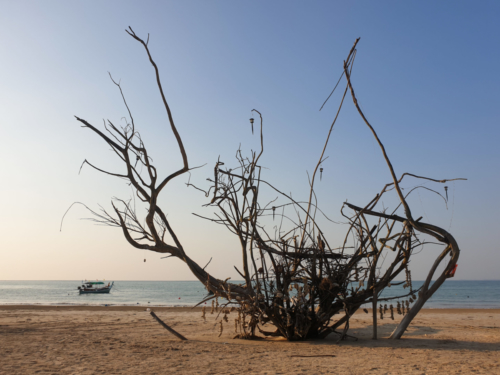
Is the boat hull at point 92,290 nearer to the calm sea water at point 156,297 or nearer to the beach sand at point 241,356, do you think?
the calm sea water at point 156,297

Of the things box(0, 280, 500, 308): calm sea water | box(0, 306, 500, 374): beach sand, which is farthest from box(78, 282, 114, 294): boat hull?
box(0, 306, 500, 374): beach sand

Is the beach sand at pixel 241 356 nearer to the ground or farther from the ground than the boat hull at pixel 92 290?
farther from the ground

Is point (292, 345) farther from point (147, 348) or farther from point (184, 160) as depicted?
point (184, 160)

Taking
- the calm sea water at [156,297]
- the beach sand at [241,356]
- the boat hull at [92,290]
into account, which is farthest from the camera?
the boat hull at [92,290]

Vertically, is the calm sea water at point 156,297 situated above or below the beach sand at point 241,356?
below

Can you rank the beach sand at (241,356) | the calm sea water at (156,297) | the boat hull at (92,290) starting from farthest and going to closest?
the boat hull at (92,290)
the calm sea water at (156,297)
the beach sand at (241,356)

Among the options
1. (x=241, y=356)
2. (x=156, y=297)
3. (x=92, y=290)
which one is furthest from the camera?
(x=92, y=290)

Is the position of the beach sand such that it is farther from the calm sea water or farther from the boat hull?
the boat hull

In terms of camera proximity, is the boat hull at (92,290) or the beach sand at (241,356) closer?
the beach sand at (241,356)

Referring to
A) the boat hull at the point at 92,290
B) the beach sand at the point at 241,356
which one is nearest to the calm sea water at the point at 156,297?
the boat hull at the point at 92,290

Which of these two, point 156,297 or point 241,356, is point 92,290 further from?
point 241,356

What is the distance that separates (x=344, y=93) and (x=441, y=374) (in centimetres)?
421

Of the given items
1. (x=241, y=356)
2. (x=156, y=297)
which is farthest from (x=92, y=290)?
(x=241, y=356)

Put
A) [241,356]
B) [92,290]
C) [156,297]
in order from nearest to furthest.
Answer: [241,356]
[156,297]
[92,290]
